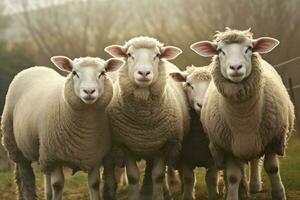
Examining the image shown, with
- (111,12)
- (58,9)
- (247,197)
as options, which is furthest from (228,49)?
(58,9)

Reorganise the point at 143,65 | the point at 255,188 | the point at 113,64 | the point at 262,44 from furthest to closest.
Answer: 1. the point at 255,188
2. the point at 113,64
3. the point at 143,65
4. the point at 262,44

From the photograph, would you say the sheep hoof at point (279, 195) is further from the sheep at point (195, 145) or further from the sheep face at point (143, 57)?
the sheep face at point (143, 57)

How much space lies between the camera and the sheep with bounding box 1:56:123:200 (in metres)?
5.78

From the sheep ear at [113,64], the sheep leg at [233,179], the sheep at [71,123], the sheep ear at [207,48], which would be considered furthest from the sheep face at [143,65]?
the sheep leg at [233,179]

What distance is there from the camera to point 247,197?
22.1 feet

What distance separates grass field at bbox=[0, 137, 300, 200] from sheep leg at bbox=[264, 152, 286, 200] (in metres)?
0.67

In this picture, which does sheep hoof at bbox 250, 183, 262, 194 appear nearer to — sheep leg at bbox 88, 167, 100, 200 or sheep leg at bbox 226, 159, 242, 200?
sheep leg at bbox 226, 159, 242, 200

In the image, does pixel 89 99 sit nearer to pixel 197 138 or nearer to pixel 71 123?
pixel 71 123

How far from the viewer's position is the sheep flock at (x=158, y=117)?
17.7 feet

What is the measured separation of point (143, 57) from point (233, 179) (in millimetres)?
1503

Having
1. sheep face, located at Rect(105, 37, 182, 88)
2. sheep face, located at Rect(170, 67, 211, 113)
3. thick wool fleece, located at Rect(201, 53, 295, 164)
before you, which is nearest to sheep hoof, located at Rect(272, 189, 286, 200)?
thick wool fleece, located at Rect(201, 53, 295, 164)

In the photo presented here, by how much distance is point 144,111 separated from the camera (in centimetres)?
605

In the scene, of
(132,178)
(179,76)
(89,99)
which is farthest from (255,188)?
(89,99)

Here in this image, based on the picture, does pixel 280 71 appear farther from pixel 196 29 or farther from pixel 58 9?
pixel 58 9
